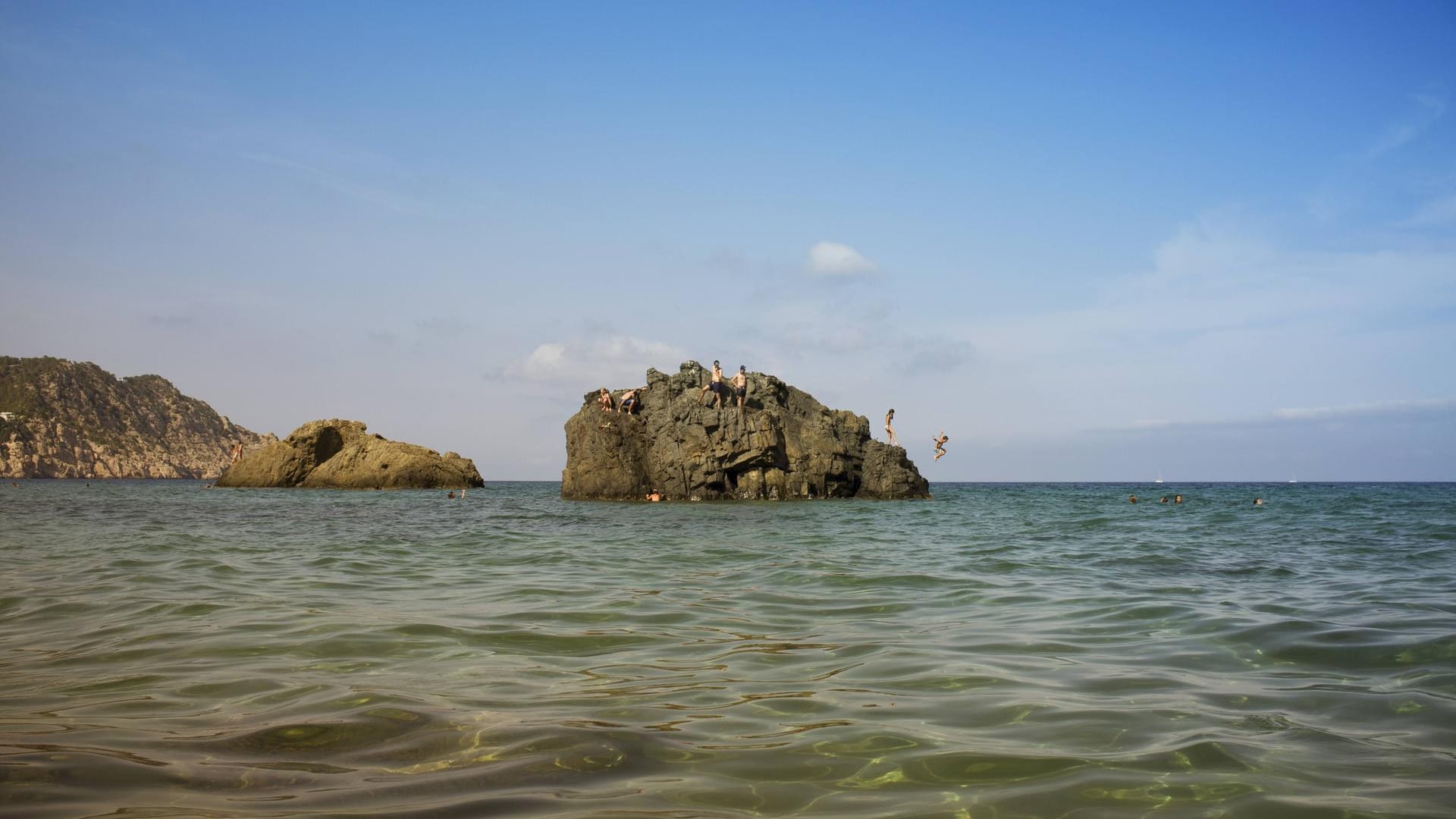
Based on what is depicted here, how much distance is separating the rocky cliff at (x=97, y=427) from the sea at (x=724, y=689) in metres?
133

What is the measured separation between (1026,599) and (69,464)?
146 meters

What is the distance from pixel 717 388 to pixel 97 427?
13078 cm

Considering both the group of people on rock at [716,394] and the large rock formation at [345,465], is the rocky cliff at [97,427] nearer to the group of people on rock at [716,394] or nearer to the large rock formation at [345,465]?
the large rock formation at [345,465]

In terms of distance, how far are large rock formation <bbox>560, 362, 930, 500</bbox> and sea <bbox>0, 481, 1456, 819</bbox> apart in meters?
25.1

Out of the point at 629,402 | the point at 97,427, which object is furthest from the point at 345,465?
the point at 97,427

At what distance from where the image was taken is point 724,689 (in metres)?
5.38

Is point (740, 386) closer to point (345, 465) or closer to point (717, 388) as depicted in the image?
point (717, 388)

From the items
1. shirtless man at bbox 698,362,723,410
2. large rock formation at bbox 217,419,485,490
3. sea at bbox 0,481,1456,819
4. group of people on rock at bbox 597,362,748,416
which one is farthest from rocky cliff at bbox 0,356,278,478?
sea at bbox 0,481,1456,819

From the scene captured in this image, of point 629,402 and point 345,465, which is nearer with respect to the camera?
point 629,402

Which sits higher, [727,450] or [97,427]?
[97,427]

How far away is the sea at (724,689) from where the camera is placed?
11.5 feet

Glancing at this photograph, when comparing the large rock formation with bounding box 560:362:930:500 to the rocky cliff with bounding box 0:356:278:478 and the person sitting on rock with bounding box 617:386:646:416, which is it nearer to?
the person sitting on rock with bounding box 617:386:646:416

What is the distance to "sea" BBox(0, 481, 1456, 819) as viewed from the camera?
3510 mm

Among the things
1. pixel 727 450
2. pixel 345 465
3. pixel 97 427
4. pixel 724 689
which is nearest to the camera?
pixel 724 689
